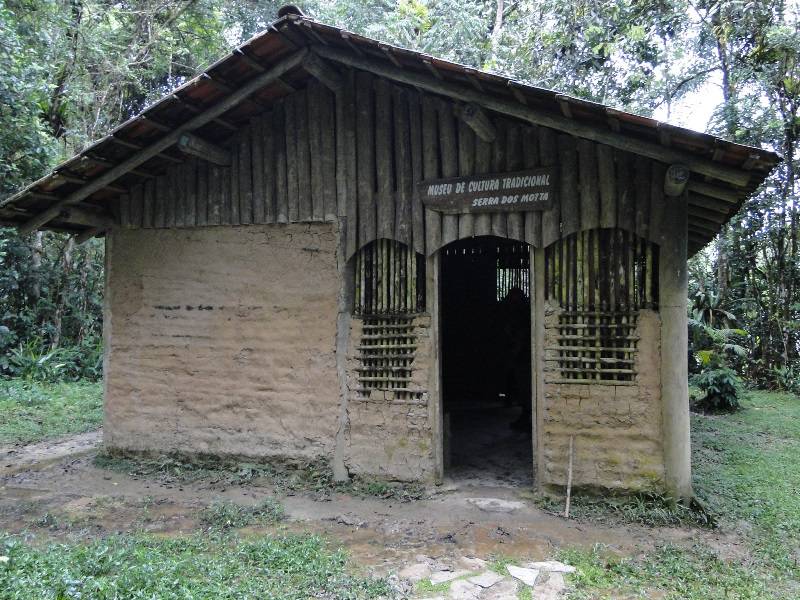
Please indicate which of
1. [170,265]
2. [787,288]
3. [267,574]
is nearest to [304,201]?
[170,265]

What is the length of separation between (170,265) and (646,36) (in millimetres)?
11681

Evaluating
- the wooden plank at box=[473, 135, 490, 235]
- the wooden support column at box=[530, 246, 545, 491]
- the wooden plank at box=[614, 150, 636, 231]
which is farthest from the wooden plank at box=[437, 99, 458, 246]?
the wooden plank at box=[614, 150, 636, 231]

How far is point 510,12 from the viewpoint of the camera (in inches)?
696

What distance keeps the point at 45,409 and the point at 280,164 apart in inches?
298

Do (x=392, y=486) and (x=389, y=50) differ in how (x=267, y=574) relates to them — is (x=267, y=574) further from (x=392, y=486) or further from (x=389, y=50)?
(x=389, y=50)

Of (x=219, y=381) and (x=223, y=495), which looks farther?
(x=219, y=381)

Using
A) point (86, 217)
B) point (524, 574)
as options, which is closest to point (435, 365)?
point (524, 574)

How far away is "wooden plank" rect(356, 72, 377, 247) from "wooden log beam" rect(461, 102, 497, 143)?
121cm

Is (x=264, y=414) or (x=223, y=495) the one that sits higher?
(x=264, y=414)

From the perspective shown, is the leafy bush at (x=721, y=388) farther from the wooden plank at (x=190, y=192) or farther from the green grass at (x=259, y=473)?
the wooden plank at (x=190, y=192)

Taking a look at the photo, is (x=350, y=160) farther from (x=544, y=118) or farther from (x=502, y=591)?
(x=502, y=591)

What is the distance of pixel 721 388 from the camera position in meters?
11.0

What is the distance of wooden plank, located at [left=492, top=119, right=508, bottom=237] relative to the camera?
19.4 feet

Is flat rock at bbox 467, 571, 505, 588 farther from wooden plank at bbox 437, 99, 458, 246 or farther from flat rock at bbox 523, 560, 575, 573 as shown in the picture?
wooden plank at bbox 437, 99, 458, 246
